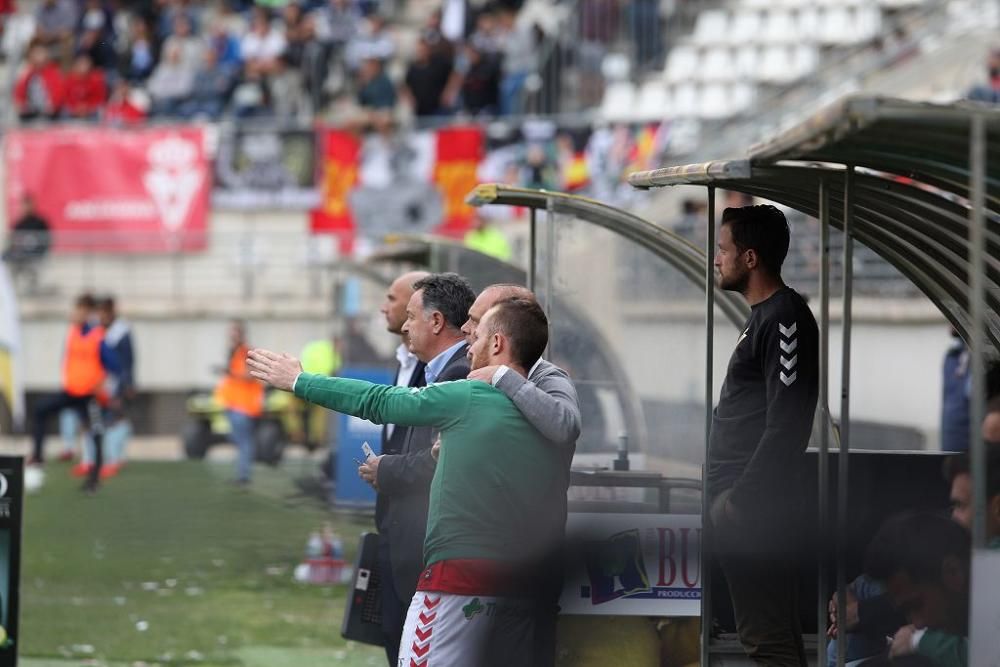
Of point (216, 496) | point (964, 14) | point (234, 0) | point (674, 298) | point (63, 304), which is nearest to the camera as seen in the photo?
point (674, 298)

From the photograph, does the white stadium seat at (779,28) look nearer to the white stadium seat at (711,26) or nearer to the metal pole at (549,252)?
the white stadium seat at (711,26)

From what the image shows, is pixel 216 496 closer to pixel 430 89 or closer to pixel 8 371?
pixel 8 371

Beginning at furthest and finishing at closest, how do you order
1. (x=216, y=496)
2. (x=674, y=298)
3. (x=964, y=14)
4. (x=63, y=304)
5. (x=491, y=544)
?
(x=63, y=304), (x=964, y=14), (x=216, y=496), (x=674, y=298), (x=491, y=544)

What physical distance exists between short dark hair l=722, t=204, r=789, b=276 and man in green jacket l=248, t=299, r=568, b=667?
88 cm

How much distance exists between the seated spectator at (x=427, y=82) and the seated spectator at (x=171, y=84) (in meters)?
3.50

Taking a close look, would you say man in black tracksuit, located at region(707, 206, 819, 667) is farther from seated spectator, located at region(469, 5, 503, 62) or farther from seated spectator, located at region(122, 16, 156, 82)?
seated spectator, located at region(122, 16, 156, 82)

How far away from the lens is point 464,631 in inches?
223

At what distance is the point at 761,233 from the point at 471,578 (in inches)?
60.6

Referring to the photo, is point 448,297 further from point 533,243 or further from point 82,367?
point 82,367

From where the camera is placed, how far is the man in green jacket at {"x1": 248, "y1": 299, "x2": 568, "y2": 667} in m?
5.66

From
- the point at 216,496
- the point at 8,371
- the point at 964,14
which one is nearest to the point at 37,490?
the point at 216,496

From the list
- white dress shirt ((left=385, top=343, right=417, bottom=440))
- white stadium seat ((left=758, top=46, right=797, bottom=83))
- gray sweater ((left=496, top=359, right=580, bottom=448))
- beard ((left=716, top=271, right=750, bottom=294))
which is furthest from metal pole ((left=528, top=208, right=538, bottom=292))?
white stadium seat ((left=758, top=46, right=797, bottom=83))

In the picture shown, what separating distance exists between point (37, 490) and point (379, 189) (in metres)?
9.10

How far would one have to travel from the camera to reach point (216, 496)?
57.4 feet
